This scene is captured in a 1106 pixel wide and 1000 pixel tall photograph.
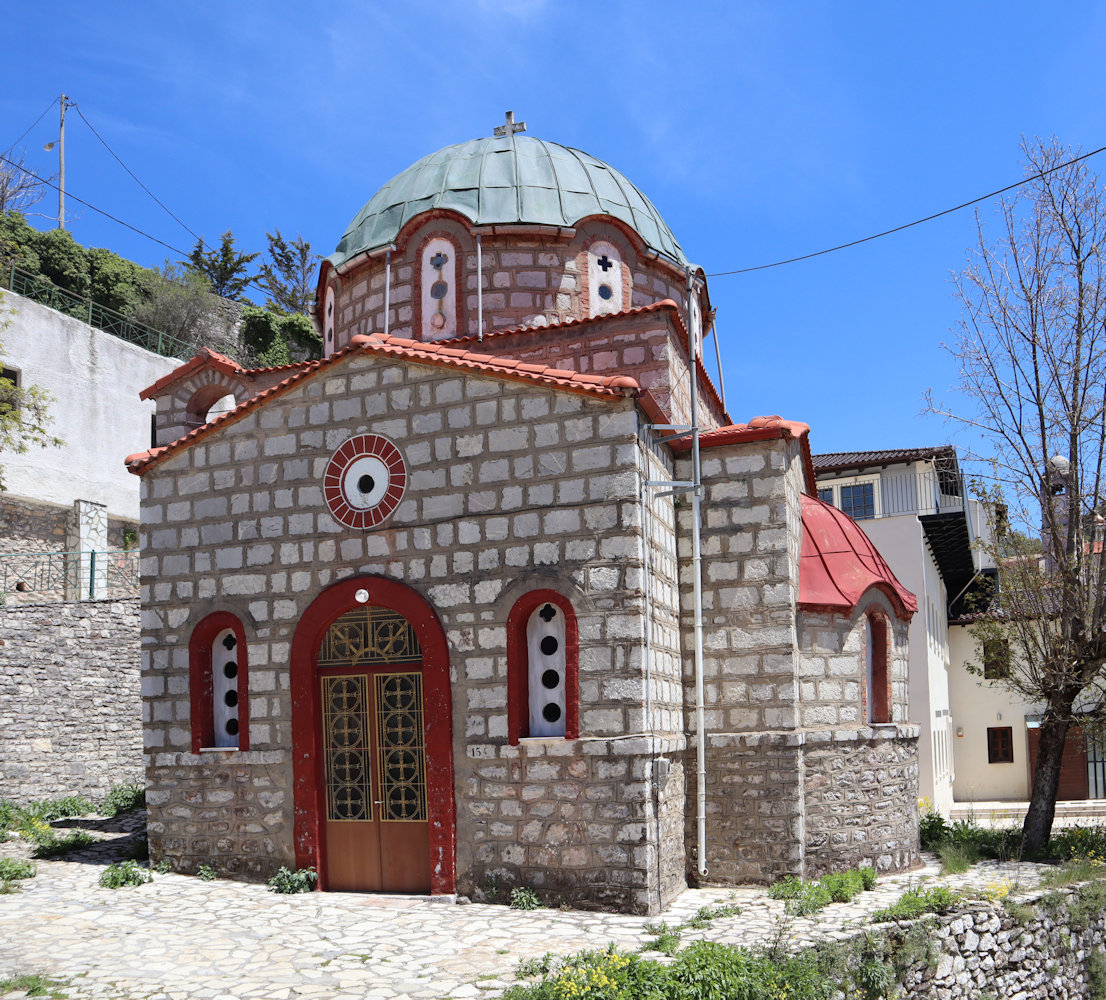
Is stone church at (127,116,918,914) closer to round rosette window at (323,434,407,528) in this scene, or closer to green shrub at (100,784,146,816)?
round rosette window at (323,434,407,528)

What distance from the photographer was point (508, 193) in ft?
45.4

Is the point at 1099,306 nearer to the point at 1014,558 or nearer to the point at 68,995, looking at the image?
the point at 1014,558

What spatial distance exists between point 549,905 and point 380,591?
314 cm

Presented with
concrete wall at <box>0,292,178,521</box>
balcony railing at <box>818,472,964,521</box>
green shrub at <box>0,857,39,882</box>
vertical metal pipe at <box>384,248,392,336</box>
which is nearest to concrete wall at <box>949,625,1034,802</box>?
balcony railing at <box>818,472,964,521</box>

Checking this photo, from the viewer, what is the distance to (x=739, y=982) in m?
6.87

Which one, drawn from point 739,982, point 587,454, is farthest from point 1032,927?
point 587,454

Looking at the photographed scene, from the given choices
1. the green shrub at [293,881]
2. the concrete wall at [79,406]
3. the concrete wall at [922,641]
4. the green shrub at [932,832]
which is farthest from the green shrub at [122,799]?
the concrete wall at [922,641]

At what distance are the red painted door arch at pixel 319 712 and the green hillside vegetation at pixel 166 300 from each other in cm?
2105

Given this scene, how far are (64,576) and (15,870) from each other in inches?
442

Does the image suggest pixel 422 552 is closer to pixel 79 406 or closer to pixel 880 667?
pixel 880 667

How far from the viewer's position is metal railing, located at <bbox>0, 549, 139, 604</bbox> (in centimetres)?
1944

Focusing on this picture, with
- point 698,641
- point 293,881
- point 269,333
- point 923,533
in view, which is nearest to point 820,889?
point 698,641

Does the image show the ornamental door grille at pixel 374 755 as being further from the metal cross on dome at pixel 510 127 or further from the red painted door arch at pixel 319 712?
the metal cross on dome at pixel 510 127

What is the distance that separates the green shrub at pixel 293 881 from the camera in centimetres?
986
